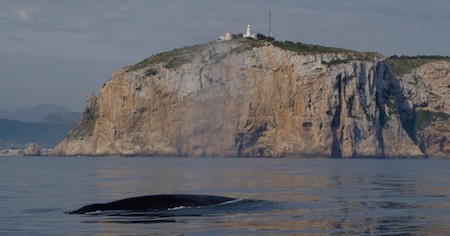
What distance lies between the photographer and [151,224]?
32812 mm

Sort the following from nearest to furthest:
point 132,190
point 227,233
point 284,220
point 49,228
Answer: point 227,233 < point 49,228 < point 284,220 < point 132,190

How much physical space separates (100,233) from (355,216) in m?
11.6

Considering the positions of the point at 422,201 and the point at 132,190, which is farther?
the point at 132,190

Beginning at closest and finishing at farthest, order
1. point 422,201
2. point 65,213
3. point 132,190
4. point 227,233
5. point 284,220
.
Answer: point 227,233
point 284,220
point 65,213
point 422,201
point 132,190

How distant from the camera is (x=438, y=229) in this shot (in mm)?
30422

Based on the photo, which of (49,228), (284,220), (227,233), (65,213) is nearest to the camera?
(227,233)

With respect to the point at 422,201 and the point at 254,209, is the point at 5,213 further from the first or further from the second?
the point at 422,201

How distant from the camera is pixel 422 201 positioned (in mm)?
44594

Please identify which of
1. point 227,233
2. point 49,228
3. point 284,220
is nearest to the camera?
point 227,233

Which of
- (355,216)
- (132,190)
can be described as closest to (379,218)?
(355,216)

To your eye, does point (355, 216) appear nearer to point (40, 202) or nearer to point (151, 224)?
point (151, 224)

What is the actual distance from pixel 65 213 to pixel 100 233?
839 cm

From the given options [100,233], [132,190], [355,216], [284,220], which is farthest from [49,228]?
[132,190]

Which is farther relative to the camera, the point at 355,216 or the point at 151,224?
the point at 355,216
